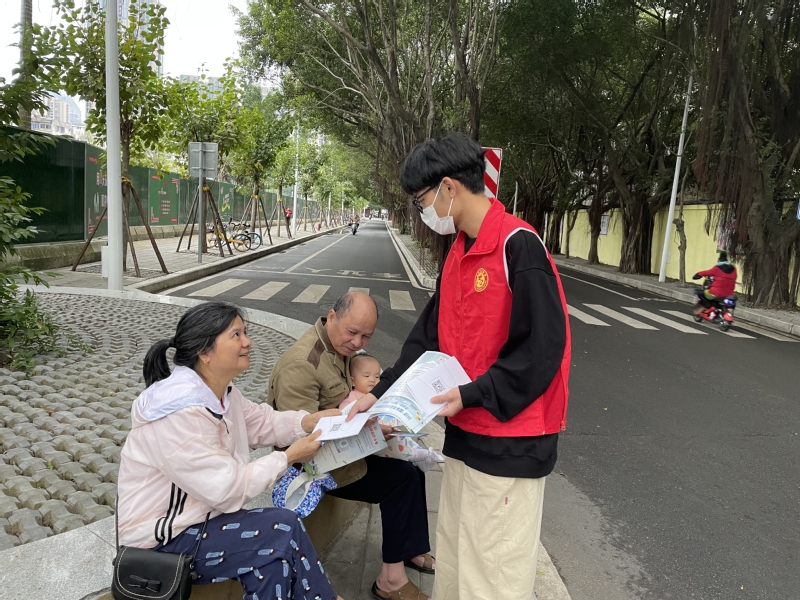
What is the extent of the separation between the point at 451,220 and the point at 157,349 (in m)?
1.05

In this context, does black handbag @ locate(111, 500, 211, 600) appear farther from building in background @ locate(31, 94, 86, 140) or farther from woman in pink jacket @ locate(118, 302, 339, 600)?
building in background @ locate(31, 94, 86, 140)

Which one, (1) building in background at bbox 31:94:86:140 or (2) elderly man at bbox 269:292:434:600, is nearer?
(2) elderly man at bbox 269:292:434:600

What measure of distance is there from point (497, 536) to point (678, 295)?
14.9m

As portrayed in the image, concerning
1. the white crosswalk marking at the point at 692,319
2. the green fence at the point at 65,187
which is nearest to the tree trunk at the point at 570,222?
the white crosswalk marking at the point at 692,319

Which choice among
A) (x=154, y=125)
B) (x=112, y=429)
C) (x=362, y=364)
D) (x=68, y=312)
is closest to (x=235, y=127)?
(x=154, y=125)

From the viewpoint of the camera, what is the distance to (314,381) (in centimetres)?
255

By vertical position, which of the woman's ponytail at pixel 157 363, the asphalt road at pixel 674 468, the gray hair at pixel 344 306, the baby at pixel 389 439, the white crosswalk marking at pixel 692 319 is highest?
the gray hair at pixel 344 306

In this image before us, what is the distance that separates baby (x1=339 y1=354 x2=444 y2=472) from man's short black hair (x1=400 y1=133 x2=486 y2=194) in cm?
104

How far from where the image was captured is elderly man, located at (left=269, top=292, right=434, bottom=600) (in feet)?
8.30

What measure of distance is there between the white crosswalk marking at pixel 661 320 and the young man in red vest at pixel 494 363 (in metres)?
9.16

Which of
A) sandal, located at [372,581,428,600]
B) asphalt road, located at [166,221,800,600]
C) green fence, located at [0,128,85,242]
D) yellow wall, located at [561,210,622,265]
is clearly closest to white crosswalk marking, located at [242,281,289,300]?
asphalt road, located at [166,221,800,600]

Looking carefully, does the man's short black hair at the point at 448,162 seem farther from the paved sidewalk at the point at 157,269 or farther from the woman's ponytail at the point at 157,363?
the paved sidewalk at the point at 157,269

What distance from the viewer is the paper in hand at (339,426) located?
193 cm

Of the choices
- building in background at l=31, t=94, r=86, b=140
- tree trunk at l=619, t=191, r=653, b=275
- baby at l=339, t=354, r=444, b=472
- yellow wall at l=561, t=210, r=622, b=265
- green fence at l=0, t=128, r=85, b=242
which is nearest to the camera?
baby at l=339, t=354, r=444, b=472
